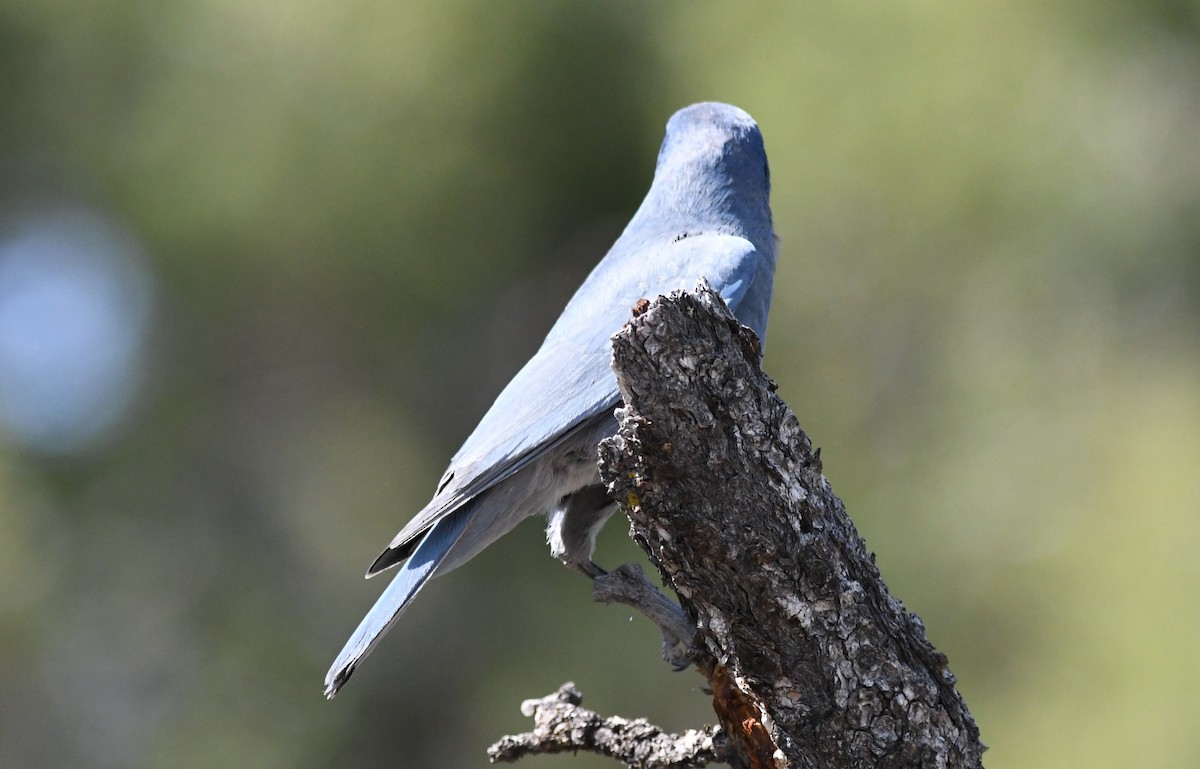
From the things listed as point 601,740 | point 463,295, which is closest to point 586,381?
point 601,740

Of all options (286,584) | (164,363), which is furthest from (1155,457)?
(164,363)

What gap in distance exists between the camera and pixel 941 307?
4617 millimetres

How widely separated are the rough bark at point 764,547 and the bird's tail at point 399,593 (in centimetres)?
82

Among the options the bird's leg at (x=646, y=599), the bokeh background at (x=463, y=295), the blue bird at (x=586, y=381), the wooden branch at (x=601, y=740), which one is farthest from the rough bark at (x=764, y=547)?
the bokeh background at (x=463, y=295)

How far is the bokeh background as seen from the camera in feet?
14.7

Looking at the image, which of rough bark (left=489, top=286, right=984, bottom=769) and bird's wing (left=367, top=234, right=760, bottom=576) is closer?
rough bark (left=489, top=286, right=984, bottom=769)

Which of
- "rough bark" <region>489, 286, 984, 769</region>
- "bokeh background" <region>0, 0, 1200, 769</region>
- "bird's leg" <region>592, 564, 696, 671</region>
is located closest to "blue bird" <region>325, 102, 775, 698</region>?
"bird's leg" <region>592, 564, 696, 671</region>

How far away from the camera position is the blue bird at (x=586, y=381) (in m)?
2.46

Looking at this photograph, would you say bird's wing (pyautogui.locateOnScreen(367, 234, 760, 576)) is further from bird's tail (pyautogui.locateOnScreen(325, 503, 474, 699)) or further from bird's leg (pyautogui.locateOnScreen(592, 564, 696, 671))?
bird's leg (pyautogui.locateOnScreen(592, 564, 696, 671))

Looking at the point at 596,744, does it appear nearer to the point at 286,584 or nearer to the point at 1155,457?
the point at 1155,457

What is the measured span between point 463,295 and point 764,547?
11.6 feet

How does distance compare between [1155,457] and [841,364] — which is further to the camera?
[841,364]

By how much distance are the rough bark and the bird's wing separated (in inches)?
23.2

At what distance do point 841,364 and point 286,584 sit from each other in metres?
2.48
